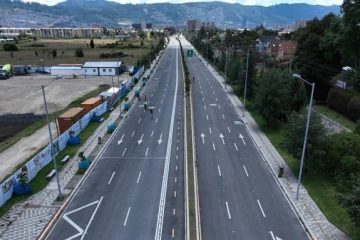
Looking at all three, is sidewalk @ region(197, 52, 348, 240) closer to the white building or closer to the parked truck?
the white building

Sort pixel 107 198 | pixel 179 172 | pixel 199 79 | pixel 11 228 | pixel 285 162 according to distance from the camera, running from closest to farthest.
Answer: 1. pixel 11 228
2. pixel 107 198
3. pixel 179 172
4. pixel 285 162
5. pixel 199 79

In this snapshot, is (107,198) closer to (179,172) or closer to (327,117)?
(179,172)

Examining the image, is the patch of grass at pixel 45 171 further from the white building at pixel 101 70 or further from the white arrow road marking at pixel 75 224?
the white building at pixel 101 70

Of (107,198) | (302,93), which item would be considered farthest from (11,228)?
(302,93)

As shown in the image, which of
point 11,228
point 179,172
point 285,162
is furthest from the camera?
point 285,162

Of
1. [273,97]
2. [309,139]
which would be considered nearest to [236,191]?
[309,139]

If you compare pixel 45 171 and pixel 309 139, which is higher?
pixel 309 139

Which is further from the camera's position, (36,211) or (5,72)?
(5,72)

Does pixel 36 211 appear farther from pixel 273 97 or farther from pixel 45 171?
pixel 273 97
